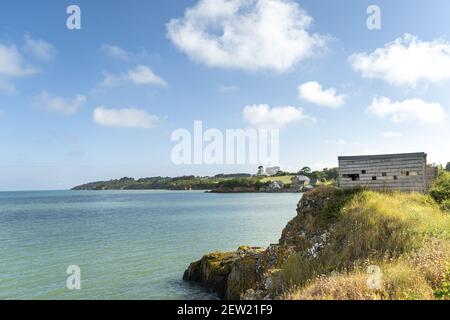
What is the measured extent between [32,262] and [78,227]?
2461 centimetres

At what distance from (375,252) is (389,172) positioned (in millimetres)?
12917

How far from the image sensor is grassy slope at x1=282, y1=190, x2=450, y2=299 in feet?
31.2

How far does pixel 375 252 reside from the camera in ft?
44.8

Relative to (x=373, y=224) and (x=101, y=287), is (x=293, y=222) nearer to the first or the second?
(x=373, y=224)

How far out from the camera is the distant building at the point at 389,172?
24078mm

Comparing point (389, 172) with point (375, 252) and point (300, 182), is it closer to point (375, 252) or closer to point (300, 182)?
point (375, 252)

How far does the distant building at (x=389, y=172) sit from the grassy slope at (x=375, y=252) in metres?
2.04

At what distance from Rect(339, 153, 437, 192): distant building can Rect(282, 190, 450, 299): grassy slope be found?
6.69 ft

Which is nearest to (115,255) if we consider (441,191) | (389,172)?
(389,172)

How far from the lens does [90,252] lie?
35375 mm

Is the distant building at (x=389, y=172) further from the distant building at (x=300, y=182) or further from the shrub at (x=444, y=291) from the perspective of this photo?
the distant building at (x=300, y=182)

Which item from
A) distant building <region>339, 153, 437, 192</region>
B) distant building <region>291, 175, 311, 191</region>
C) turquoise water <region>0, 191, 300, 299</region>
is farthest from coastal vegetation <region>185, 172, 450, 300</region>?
distant building <region>291, 175, 311, 191</region>
